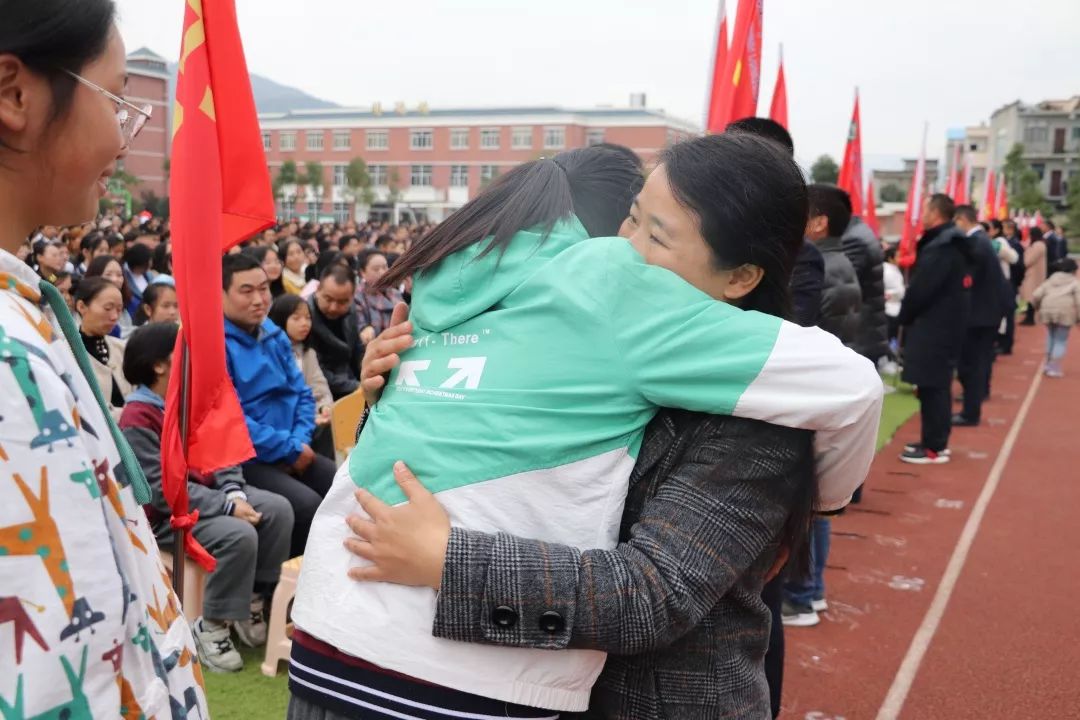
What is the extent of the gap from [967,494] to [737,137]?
6.31m

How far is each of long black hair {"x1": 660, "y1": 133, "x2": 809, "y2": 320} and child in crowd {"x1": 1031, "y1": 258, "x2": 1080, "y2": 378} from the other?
1195 centimetres

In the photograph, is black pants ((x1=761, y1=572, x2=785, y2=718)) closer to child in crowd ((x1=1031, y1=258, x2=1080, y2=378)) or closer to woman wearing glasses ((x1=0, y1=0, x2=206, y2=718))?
woman wearing glasses ((x1=0, y1=0, x2=206, y2=718))

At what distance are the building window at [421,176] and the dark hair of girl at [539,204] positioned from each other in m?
70.0

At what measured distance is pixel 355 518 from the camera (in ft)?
4.33

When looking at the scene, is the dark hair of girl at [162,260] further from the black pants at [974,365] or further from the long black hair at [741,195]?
the long black hair at [741,195]

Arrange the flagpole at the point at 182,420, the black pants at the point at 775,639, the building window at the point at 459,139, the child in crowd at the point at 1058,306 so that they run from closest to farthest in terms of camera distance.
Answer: the black pants at the point at 775,639 → the flagpole at the point at 182,420 → the child in crowd at the point at 1058,306 → the building window at the point at 459,139

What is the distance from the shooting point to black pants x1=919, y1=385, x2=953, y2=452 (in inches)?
295

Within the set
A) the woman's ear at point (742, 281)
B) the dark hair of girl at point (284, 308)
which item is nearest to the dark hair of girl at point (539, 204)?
the woman's ear at point (742, 281)

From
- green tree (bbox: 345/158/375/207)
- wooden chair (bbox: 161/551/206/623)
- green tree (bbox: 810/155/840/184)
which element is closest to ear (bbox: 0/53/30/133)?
wooden chair (bbox: 161/551/206/623)

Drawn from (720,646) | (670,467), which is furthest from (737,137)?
(720,646)

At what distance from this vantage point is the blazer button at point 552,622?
47.4 inches

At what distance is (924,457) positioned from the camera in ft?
25.2

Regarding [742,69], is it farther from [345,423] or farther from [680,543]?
[680,543]

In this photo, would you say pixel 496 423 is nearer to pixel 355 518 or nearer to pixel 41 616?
pixel 355 518
